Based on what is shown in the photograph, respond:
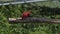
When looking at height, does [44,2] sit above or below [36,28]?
above

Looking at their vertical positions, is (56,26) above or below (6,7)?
below

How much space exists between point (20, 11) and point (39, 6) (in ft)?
2.12

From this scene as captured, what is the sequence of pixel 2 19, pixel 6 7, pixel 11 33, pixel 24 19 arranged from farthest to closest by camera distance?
pixel 6 7, pixel 2 19, pixel 11 33, pixel 24 19

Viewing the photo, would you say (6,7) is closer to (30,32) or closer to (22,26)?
(22,26)

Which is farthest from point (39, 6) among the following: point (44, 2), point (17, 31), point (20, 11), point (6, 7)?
point (17, 31)

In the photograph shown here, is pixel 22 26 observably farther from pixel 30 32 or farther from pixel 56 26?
pixel 56 26

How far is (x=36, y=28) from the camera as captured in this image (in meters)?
5.96

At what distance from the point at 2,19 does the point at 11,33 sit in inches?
30.8

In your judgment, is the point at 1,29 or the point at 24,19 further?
the point at 1,29

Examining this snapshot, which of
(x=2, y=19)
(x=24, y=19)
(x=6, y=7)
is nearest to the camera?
(x=24, y=19)

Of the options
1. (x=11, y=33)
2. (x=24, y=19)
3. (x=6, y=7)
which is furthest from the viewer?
(x=6, y=7)

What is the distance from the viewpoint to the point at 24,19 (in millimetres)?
5277

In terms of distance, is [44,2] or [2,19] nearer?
[2,19]

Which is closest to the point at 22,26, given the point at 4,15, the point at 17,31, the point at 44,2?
the point at 17,31
